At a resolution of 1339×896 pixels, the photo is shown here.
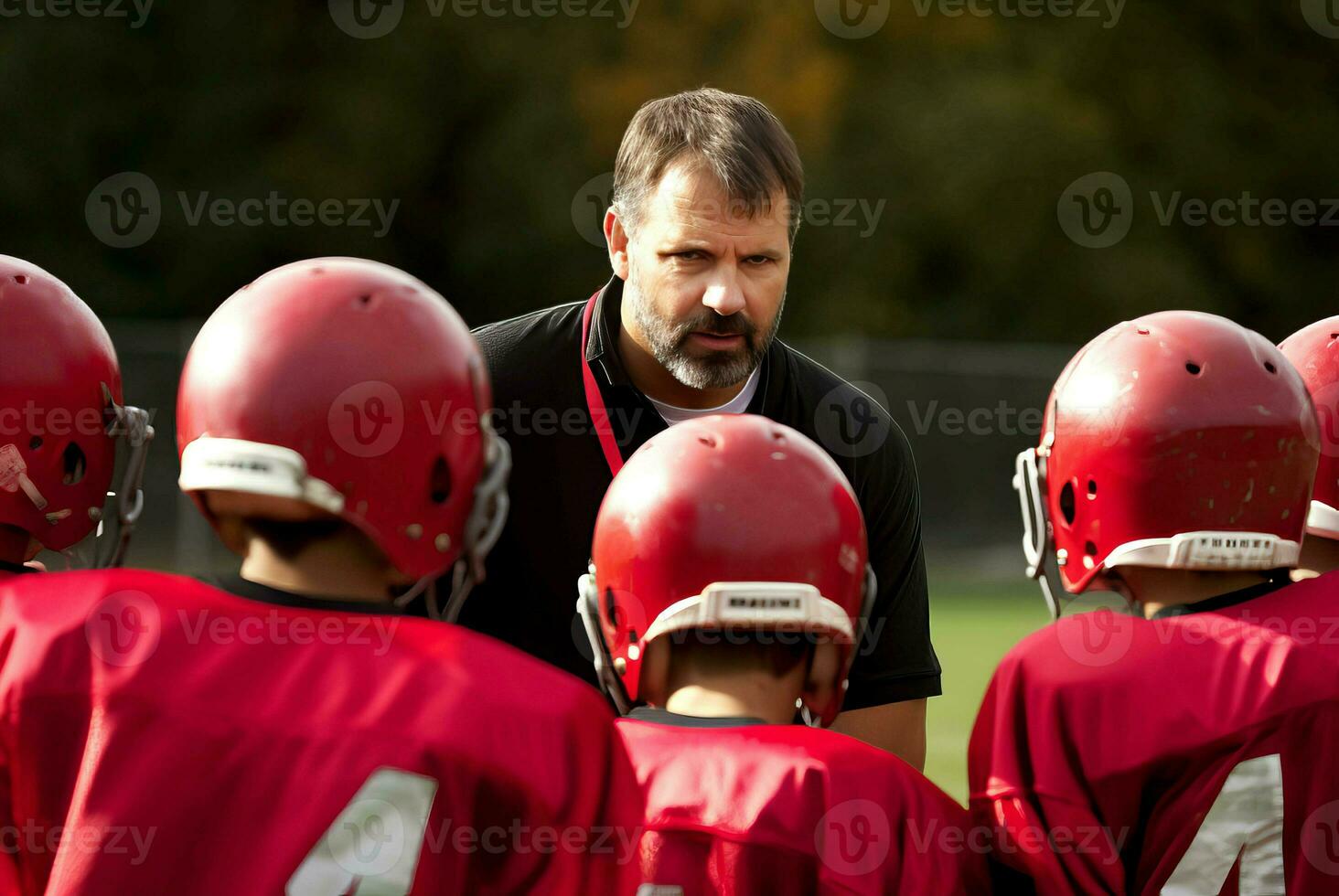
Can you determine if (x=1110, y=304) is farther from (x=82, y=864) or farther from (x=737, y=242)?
(x=82, y=864)

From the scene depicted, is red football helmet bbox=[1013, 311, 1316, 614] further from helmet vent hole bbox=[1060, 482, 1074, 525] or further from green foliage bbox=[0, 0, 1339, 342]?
green foliage bbox=[0, 0, 1339, 342]

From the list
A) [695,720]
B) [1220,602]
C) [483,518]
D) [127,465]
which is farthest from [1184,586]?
[127,465]

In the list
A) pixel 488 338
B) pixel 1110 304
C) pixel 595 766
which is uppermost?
pixel 1110 304

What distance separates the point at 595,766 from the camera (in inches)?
99.7

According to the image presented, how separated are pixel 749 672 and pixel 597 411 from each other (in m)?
1.55

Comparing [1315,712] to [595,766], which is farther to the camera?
[1315,712]

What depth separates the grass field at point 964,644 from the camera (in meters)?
8.30

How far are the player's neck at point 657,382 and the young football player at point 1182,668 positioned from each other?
4.22 ft

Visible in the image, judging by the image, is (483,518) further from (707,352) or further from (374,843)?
(707,352)

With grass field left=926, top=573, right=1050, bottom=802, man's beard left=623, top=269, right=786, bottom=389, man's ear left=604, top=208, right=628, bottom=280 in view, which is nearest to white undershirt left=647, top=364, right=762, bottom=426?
man's beard left=623, top=269, right=786, bottom=389

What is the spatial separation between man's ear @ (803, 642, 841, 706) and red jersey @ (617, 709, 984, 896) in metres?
0.19

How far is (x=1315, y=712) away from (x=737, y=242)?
1.80 m

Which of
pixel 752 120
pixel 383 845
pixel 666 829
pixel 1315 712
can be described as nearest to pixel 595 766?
pixel 666 829

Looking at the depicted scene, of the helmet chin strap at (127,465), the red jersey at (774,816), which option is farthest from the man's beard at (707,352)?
the red jersey at (774,816)
